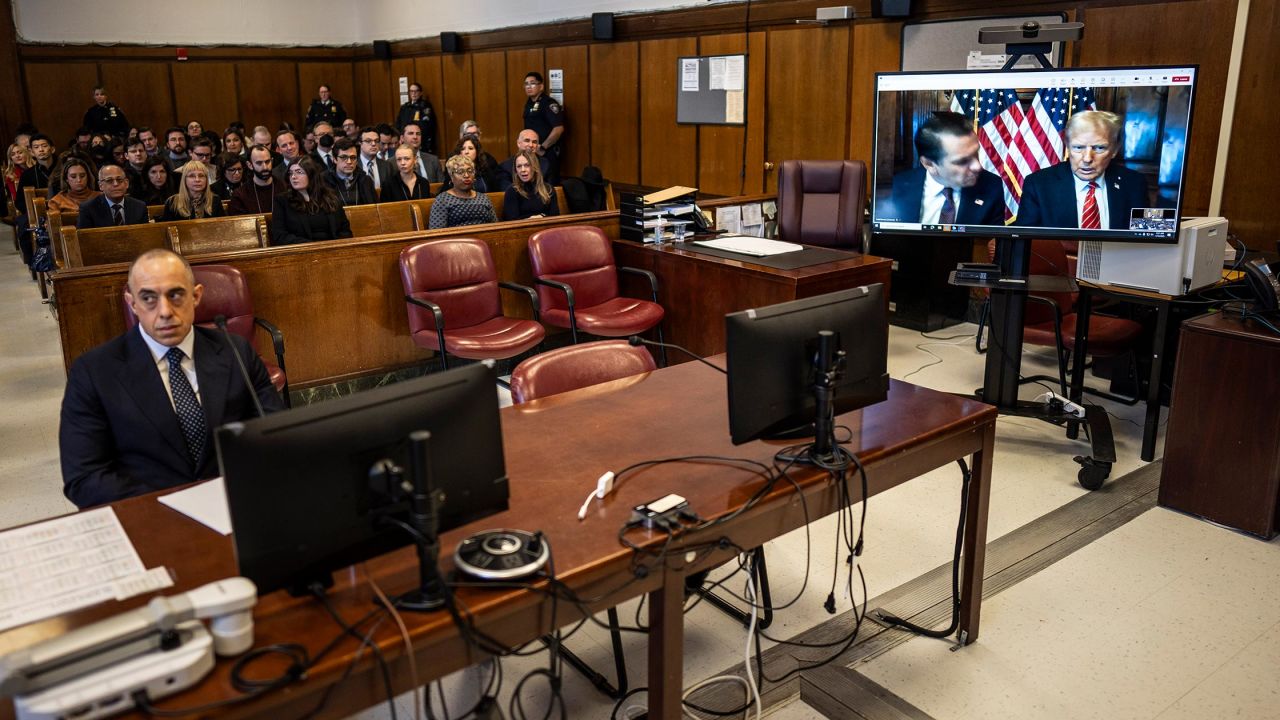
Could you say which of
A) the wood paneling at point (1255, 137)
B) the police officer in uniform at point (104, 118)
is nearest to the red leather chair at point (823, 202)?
the wood paneling at point (1255, 137)

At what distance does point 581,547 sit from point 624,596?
0.42 feet

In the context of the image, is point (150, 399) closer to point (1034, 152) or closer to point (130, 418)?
point (130, 418)

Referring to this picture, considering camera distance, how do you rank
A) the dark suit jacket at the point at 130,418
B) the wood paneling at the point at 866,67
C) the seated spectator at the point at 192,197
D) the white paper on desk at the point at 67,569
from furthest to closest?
the wood paneling at the point at 866,67 < the seated spectator at the point at 192,197 < the dark suit jacket at the point at 130,418 < the white paper on desk at the point at 67,569

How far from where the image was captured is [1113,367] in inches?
198

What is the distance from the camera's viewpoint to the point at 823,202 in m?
5.74

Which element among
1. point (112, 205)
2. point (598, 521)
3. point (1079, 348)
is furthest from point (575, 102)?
point (598, 521)

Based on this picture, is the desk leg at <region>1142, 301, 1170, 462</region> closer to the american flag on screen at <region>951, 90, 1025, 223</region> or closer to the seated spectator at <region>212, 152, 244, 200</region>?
the american flag on screen at <region>951, 90, 1025, 223</region>

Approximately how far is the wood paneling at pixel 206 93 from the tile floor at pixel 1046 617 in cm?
1048

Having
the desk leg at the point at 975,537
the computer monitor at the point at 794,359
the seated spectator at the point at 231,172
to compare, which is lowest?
the desk leg at the point at 975,537

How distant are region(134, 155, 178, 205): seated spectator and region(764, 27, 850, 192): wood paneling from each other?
187 inches

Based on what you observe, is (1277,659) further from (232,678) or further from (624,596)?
(232,678)

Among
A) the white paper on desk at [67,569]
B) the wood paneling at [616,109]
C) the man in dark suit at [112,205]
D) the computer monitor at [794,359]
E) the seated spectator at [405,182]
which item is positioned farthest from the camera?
the wood paneling at [616,109]

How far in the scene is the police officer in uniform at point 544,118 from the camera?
9844 mm

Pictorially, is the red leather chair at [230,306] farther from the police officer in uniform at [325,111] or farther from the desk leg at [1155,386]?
the police officer in uniform at [325,111]
